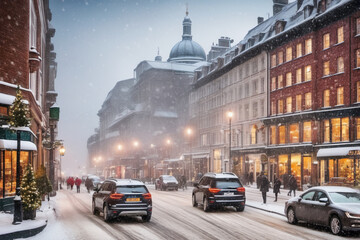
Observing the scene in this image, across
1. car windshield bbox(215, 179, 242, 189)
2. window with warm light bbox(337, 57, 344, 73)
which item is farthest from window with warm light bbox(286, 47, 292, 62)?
car windshield bbox(215, 179, 242, 189)

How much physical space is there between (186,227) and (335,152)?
27115 millimetres

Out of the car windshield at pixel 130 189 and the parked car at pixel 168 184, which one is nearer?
the car windshield at pixel 130 189

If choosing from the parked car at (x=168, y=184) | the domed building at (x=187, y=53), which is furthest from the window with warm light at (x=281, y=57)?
the domed building at (x=187, y=53)

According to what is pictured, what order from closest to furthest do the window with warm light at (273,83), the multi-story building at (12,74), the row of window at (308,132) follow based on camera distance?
the multi-story building at (12,74) < the row of window at (308,132) < the window with warm light at (273,83)

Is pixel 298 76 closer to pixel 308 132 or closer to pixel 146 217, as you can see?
pixel 308 132

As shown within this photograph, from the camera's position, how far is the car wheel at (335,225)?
593 inches

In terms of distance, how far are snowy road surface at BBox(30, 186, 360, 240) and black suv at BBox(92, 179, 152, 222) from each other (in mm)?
400

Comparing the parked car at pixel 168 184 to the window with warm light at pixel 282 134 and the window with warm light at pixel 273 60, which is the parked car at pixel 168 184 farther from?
the window with warm light at pixel 273 60

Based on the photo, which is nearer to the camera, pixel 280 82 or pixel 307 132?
pixel 307 132

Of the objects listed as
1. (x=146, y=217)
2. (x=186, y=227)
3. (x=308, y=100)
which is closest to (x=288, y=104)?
(x=308, y=100)

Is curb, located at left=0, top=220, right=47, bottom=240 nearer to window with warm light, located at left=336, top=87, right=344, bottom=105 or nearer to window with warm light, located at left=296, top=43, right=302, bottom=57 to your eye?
window with warm light, located at left=336, top=87, right=344, bottom=105

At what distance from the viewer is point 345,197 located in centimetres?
1606

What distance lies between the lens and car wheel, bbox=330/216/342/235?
1505cm

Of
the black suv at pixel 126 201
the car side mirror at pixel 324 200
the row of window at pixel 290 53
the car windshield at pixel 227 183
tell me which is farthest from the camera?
the row of window at pixel 290 53
